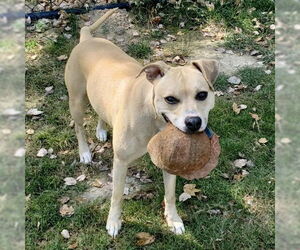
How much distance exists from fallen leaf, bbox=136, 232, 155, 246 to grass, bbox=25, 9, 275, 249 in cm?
4

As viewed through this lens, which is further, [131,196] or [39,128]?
[39,128]

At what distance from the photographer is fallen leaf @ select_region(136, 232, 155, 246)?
14.2 feet

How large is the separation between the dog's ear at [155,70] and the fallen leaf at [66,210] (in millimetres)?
1626

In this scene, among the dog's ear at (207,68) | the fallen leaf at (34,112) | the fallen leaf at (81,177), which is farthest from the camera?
the fallen leaf at (34,112)

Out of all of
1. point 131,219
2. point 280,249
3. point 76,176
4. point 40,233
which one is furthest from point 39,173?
point 280,249

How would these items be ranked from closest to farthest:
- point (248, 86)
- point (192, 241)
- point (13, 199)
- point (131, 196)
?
point (13, 199)
point (192, 241)
point (131, 196)
point (248, 86)

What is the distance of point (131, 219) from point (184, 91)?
1.60 metres

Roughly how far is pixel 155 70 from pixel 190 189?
1.53 meters

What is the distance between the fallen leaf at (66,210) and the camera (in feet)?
15.2

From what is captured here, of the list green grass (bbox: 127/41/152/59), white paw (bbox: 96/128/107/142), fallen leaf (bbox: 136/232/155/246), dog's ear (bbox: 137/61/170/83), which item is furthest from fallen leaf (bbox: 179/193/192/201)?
green grass (bbox: 127/41/152/59)

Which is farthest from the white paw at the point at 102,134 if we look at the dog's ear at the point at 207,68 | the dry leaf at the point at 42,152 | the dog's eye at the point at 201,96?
the dog's eye at the point at 201,96

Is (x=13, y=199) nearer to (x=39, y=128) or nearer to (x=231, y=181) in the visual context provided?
(x=231, y=181)

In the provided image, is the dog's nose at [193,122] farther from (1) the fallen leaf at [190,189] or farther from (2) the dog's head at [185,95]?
(1) the fallen leaf at [190,189]

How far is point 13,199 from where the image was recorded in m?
2.79
